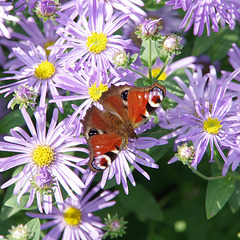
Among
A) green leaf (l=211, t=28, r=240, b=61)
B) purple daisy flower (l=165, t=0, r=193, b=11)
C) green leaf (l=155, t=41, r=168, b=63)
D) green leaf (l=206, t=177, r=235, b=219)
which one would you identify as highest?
green leaf (l=211, t=28, r=240, b=61)

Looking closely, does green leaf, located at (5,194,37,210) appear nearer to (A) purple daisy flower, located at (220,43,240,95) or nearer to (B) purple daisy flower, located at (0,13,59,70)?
(B) purple daisy flower, located at (0,13,59,70)

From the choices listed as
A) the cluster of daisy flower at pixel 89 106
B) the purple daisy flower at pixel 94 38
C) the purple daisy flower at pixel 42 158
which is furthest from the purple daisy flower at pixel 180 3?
the purple daisy flower at pixel 42 158

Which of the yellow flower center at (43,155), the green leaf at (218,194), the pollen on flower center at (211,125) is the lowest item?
the green leaf at (218,194)

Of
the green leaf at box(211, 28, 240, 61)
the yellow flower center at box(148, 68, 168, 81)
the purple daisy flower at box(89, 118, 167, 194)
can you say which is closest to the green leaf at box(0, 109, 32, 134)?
the purple daisy flower at box(89, 118, 167, 194)

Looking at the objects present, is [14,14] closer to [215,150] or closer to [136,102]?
[136,102]

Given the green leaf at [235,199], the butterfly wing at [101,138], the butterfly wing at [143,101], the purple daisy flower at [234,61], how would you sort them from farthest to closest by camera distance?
the purple daisy flower at [234,61], the green leaf at [235,199], the butterfly wing at [143,101], the butterfly wing at [101,138]

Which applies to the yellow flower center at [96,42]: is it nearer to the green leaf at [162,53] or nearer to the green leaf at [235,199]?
the green leaf at [162,53]
